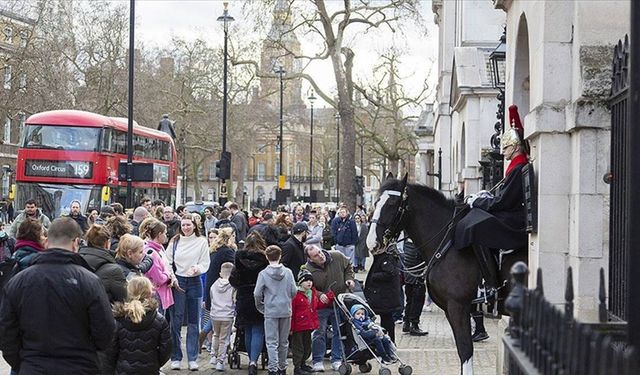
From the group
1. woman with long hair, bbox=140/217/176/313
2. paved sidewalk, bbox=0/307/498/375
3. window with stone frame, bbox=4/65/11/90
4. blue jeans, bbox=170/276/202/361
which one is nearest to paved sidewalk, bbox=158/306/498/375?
paved sidewalk, bbox=0/307/498/375

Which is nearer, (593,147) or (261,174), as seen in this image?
(593,147)

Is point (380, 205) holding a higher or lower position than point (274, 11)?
lower

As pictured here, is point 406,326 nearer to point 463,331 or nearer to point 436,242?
point 436,242

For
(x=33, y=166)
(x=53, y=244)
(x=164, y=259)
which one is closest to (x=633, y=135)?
(x=53, y=244)

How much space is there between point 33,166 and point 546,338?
102ft

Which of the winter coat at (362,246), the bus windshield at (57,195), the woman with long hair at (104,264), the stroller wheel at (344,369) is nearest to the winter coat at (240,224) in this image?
the winter coat at (362,246)

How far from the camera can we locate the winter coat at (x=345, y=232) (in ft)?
92.5

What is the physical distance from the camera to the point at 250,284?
1323 centimetres

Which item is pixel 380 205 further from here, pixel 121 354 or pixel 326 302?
pixel 121 354

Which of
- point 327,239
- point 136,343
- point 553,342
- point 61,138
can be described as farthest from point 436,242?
point 61,138

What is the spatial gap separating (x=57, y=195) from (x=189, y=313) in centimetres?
1955

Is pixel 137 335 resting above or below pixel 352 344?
above

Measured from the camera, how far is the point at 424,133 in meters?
52.6

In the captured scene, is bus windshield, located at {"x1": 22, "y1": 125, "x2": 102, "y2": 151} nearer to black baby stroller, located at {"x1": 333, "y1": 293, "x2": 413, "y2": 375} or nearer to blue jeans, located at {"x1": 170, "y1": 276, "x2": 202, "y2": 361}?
blue jeans, located at {"x1": 170, "y1": 276, "x2": 202, "y2": 361}
